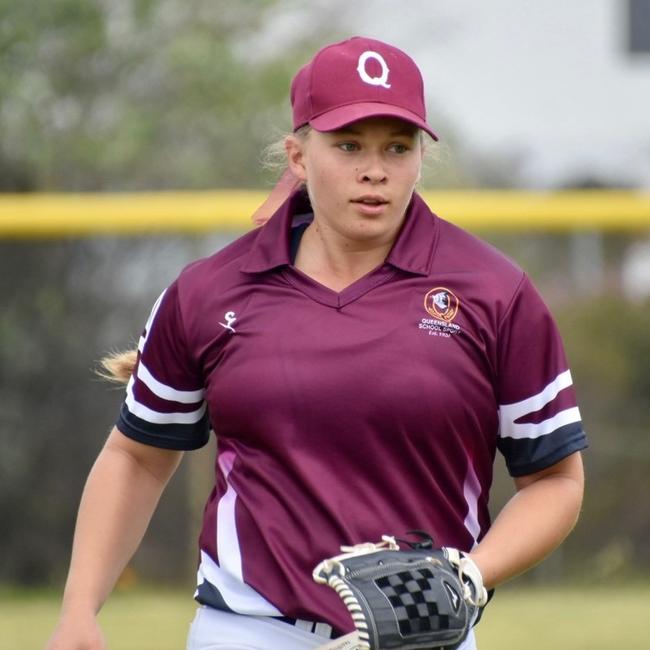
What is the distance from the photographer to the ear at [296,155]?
3100 mm

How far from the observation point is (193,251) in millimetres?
7945

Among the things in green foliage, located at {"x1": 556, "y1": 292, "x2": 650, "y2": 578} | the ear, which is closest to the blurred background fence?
green foliage, located at {"x1": 556, "y1": 292, "x2": 650, "y2": 578}

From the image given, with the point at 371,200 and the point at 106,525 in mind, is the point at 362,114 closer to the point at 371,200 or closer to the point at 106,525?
the point at 371,200

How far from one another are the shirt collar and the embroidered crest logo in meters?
0.05

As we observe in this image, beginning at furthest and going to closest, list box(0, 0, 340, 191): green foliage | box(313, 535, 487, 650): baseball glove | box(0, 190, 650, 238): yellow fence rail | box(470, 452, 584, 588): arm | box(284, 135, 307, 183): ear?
box(0, 0, 340, 191): green foliage
box(0, 190, 650, 238): yellow fence rail
box(284, 135, 307, 183): ear
box(470, 452, 584, 588): arm
box(313, 535, 487, 650): baseball glove

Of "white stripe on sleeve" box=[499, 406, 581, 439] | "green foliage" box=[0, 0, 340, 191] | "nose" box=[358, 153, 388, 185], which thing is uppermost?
"green foliage" box=[0, 0, 340, 191]

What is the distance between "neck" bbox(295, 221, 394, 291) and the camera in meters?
3.03

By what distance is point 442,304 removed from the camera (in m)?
2.93

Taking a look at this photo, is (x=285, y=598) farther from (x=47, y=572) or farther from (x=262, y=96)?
(x=262, y=96)

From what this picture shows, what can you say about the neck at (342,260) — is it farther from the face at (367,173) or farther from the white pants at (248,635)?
the white pants at (248,635)

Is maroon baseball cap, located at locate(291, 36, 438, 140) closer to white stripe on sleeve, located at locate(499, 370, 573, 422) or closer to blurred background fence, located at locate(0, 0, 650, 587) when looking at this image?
white stripe on sleeve, located at locate(499, 370, 573, 422)

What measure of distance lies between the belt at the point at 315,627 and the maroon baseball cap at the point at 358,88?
0.90 meters

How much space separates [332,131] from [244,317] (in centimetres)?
39

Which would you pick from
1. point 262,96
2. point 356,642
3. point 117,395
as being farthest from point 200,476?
point 356,642
